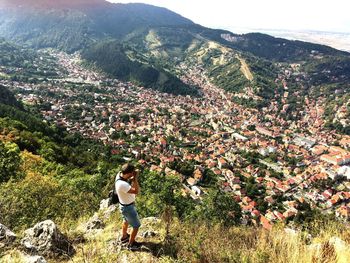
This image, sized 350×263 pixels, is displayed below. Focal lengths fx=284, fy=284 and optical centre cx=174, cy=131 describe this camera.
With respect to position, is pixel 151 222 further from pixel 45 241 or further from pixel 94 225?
pixel 45 241

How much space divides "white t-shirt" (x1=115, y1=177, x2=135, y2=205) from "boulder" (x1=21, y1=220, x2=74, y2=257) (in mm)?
988

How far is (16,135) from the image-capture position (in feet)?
78.8

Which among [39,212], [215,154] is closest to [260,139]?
[215,154]

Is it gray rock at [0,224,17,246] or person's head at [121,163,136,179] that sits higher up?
person's head at [121,163,136,179]

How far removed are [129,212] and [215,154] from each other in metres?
46.6

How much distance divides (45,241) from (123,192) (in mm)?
1318

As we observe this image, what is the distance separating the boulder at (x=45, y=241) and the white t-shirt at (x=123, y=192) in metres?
0.99

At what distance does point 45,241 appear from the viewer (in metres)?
4.12

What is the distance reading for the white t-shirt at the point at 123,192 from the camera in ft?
13.6

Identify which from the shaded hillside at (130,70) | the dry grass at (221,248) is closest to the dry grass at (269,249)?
the dry grass at (221,248)

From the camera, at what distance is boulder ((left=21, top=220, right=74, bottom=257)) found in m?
4.00

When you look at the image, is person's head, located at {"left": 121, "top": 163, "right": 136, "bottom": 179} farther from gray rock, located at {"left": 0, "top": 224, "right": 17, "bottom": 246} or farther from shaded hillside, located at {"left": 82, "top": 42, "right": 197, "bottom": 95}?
shaded hillside, located at {"left": 82, "top": 42, "right": 197, "bottom": 95}

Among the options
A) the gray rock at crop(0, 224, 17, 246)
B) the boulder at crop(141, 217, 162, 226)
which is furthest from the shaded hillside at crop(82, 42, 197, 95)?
the gray rock at crop(0, 224, 17, 246)

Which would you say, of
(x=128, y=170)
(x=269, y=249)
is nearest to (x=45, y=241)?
(x=128, y=170)
